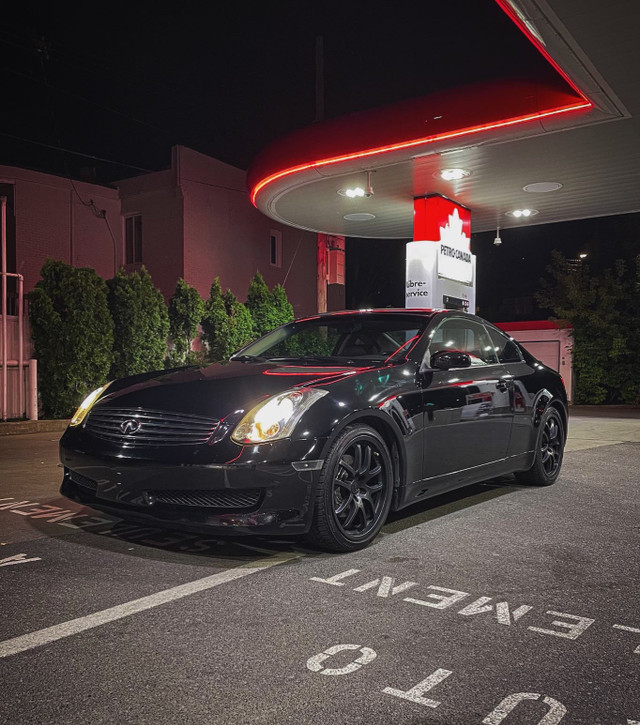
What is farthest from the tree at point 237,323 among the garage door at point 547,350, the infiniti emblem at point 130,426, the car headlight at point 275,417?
the car headlight at point 275,417

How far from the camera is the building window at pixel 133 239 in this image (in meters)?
21.5

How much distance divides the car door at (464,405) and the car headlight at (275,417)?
3.41 feet

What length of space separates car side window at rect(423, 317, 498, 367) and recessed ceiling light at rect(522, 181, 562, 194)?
7794 millimetres

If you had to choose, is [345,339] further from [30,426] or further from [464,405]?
[30,426]

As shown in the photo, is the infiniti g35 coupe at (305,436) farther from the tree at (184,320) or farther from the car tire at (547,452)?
the tree at (184,320)

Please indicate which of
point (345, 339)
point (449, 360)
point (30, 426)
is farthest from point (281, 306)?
point (449, 360)

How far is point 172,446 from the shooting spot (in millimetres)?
3867

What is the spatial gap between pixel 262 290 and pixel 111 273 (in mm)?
5151

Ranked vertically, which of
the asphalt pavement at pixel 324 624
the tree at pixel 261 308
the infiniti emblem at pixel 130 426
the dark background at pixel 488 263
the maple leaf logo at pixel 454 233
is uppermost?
the dark background at pixel 488 263

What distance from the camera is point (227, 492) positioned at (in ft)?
12.3

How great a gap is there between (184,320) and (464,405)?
39.5 feet

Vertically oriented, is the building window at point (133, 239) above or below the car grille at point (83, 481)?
above

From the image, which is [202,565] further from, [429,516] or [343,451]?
[429,516]

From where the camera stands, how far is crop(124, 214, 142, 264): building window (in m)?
21.5
